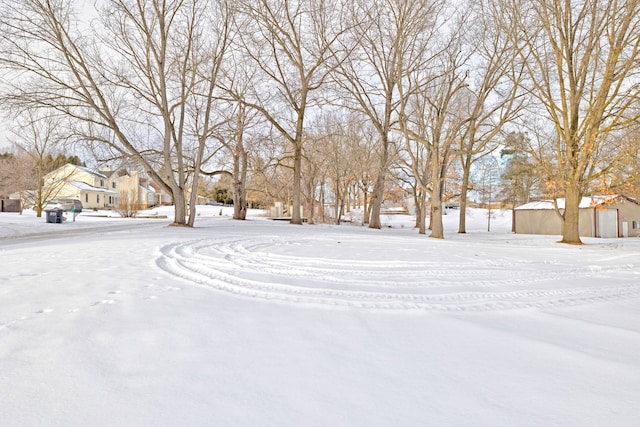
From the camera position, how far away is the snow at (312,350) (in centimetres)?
157

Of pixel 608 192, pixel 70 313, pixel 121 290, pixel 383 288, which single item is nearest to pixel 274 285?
pixel 383 288

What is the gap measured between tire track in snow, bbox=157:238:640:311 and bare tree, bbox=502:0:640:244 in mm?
8712

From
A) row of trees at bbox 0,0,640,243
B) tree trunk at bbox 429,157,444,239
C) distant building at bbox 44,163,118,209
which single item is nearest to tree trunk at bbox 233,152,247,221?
row of trees at bbox 0,0,640,243

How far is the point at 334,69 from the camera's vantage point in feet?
53.2

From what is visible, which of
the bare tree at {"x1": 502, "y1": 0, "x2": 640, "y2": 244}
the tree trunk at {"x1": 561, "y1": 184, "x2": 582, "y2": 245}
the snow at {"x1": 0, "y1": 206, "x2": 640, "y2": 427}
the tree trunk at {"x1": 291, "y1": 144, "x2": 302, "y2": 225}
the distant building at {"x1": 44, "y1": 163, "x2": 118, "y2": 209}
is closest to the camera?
the snow at {"x1": 0, "y1": 206, "x2": 640, "y2": 427}

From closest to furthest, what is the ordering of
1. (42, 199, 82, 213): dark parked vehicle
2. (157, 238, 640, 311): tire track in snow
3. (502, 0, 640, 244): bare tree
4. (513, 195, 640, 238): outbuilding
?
1. (157, 238, 640, 311): tire track in snow
2. (502, 0, 640, 244): bare tree
3. (513, 195, 640, 238): outbuilding
4. (42, 199, 82, 213): dark parked vehicle

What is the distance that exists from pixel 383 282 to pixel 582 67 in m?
13.1

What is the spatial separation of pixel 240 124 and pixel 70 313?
1577 cm

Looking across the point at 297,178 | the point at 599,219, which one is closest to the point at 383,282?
the point at 297,178

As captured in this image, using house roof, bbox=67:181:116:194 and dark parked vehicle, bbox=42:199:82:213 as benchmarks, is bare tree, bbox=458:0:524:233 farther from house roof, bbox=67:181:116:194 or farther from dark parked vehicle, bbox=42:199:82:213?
house roof, bbox=67:181:116:194

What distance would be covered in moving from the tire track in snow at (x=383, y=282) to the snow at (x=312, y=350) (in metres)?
0.03

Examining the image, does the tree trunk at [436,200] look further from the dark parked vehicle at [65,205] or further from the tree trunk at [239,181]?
the dark parked vehicle at [65,205]

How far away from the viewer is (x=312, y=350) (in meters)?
2.20

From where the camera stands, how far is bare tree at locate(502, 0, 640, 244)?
11.5m
